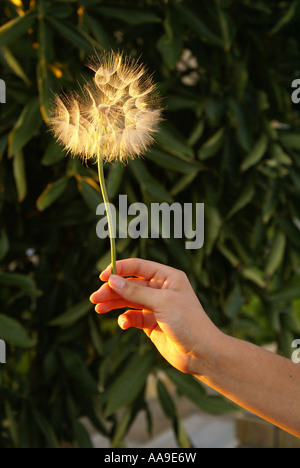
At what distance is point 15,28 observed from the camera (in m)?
0.84

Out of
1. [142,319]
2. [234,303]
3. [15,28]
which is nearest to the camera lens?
[142,319]

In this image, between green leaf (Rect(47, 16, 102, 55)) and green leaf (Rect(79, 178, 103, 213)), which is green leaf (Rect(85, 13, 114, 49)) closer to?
green leaf (Rect(47, 16, 102, 55))

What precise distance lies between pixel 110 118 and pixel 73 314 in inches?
22.7

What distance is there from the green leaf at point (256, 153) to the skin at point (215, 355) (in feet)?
1.65

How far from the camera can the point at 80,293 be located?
1.09m

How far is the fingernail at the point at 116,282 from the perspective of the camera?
19.1 inches

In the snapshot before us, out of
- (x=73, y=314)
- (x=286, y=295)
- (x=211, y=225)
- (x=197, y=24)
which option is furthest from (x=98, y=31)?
(x=286, y=295)

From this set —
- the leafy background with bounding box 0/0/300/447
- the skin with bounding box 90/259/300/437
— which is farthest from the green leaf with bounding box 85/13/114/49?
the skin with bounding box 90/259/300/437

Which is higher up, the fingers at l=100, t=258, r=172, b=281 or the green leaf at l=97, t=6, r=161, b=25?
the green leaf at l=97, t=6, r=161, b=25

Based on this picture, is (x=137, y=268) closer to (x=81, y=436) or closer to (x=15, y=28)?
(x=15, y=28)

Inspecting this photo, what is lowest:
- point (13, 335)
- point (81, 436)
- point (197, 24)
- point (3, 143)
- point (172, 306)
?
point (81, 436)

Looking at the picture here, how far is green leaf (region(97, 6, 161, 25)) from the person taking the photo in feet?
3.03

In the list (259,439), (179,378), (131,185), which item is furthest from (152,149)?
(259,439)

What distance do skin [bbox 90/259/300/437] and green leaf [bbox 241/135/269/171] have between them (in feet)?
1.65
